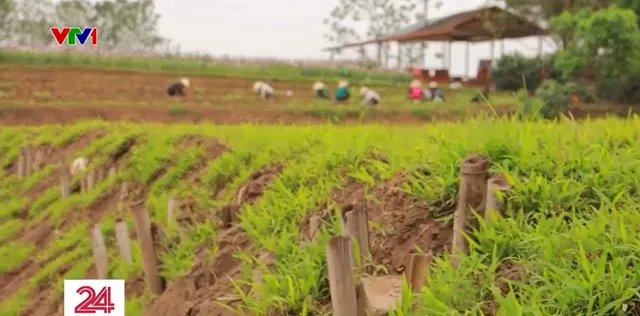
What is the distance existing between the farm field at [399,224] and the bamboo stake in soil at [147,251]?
0.08 metres

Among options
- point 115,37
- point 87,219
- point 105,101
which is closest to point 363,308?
point 87,219

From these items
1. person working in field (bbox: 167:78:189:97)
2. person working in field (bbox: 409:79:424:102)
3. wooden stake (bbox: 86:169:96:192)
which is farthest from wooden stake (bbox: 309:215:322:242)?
person working in field (bbox: 409:79:424:102)

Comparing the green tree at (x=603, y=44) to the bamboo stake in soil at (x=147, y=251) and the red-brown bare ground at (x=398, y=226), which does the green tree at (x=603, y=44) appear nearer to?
the bamboo stake in soil at (x=147, y=251)

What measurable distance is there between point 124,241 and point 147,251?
680 millimetres

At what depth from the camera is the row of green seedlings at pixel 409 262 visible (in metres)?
2.80

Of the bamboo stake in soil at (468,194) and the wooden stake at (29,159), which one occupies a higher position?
the bamboo stake in soil at (468,194)

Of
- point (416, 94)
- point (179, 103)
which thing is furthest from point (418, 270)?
point (416, 94)

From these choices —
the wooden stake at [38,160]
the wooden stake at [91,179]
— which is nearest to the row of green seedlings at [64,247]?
the wooden stake at [91,179]

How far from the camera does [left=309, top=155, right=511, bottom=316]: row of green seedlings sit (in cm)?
280

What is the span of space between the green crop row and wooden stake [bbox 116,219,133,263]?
21.1 meters

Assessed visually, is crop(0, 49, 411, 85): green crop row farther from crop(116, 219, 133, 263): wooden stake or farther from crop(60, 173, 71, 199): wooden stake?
crop(116, 219, 133, 263): wooden stake

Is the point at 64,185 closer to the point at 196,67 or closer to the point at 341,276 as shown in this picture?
the point at 341,276

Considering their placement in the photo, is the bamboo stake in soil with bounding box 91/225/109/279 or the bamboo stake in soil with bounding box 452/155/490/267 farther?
the bamboo stake in soil with bounding box 91/225/109/279

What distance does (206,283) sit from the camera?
4.09 metres
